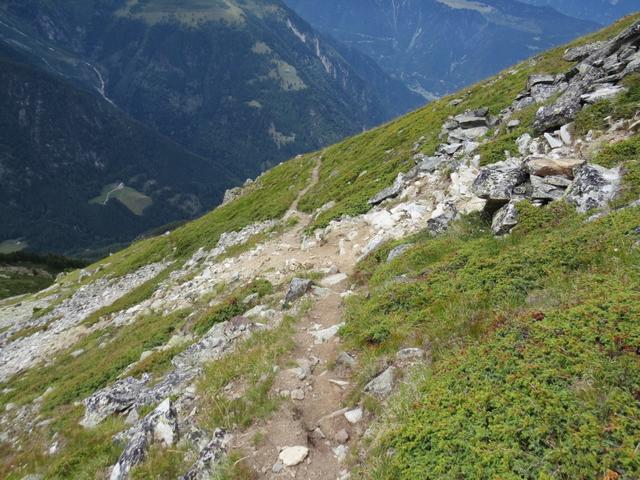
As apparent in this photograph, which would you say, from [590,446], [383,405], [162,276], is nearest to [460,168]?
[383,405]

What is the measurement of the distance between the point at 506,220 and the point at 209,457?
38.3 ft

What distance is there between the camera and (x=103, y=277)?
57219 millimetres

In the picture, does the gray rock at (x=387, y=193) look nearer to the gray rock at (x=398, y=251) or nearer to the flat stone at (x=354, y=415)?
the gray rock at (x=398, y=251)

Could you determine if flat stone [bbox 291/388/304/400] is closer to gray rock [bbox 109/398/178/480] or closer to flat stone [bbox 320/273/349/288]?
gray rock [bbox 109/398/178/480]

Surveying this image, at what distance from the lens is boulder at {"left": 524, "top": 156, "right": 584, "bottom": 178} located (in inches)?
558

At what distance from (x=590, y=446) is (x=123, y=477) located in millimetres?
9273

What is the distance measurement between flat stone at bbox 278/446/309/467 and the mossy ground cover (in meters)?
1.55

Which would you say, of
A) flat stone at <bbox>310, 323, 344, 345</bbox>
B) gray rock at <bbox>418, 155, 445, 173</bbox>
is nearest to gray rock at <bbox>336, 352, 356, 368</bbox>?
flat stone at <bbox>310, 323, 344, 345</bbox>

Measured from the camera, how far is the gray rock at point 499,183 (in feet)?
48.0

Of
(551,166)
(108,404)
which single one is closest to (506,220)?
(551,166)

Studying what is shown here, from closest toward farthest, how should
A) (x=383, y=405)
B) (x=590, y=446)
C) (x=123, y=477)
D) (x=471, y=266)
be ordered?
(x=590, y=446), (x=383, y=405), (x=123, y=477), (x=471, y=266)

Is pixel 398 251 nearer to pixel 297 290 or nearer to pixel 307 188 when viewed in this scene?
pixel 297 290

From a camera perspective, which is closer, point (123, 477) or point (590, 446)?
point (590, 446)

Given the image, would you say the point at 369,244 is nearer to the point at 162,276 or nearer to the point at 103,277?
the point at 162,276
